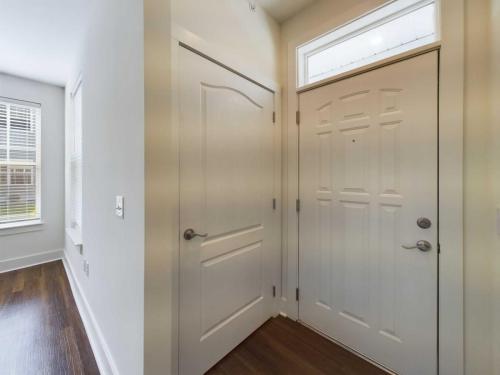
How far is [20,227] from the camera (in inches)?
117

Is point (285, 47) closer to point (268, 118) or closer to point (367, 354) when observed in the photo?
point (268, 118)

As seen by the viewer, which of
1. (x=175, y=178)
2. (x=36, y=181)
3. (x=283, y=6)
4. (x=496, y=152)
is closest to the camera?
(x=496, y=152)

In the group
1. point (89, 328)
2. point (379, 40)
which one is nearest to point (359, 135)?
point (379, 40)

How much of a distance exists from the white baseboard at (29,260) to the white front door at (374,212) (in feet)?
12.1

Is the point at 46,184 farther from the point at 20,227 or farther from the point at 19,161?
the point at 20,227

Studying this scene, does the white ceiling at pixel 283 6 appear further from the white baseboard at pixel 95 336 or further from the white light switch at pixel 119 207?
the white baseboard at pixel 95 336

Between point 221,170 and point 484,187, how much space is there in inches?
54.5

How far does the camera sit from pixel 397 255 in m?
1.33

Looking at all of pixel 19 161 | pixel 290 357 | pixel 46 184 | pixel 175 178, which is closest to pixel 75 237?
pixel 46 184

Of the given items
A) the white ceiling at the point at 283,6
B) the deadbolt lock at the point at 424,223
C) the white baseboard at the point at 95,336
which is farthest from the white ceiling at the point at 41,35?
the deadbolt lock at the point at 424,223

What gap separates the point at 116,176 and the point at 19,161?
292 centimetres

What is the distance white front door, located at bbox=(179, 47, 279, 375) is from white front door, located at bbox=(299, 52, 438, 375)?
34cm

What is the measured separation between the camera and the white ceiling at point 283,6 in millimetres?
1669

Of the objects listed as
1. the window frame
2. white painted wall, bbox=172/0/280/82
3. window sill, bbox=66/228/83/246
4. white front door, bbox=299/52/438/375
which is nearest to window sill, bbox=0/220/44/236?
the window frame
